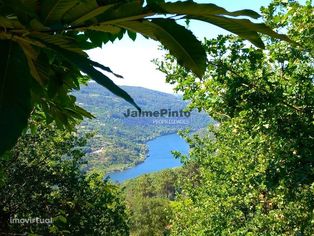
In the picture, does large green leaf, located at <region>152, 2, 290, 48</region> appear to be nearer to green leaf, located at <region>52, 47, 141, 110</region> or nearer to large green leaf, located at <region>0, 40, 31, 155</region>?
green leaf, located at <region>52, 47, 141, 110</region>

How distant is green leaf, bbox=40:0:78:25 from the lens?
845 millimetres

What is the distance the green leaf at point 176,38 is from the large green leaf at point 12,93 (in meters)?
0.25

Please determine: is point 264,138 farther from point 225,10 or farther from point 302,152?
point 225,10

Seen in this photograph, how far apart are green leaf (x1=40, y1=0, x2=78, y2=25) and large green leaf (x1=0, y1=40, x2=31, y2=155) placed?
0.10 m

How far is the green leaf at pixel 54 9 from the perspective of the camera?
845 mm

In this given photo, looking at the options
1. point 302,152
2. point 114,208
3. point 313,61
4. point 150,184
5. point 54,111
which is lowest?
point 150,184

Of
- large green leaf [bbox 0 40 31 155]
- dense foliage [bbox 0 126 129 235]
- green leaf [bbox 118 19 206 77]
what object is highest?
green leaf [bbox 118 19 206 77]

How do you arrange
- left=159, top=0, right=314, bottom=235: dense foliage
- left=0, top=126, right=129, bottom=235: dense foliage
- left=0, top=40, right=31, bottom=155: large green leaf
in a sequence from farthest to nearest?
left=0, top=126, right=129, bottom=235: dense foliage
left=159, top=0, right=314, bottom=235: dense foliage
left=0, top=40, right=31, bottom=155: large green leaf

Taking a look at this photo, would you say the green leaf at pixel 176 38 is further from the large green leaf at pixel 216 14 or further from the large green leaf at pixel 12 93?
the large green leaf at pixel 12 93

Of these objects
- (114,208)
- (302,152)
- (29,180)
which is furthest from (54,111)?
(114,208)

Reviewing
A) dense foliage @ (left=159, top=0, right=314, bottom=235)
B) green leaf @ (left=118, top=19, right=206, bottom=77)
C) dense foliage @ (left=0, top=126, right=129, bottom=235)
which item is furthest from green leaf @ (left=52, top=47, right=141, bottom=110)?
dense foliage @ (left=0, top=126, right=129, bottom=235)

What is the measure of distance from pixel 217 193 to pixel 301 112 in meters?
10.9

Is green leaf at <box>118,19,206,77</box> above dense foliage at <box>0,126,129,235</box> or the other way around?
above

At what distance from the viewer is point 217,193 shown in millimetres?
18594
